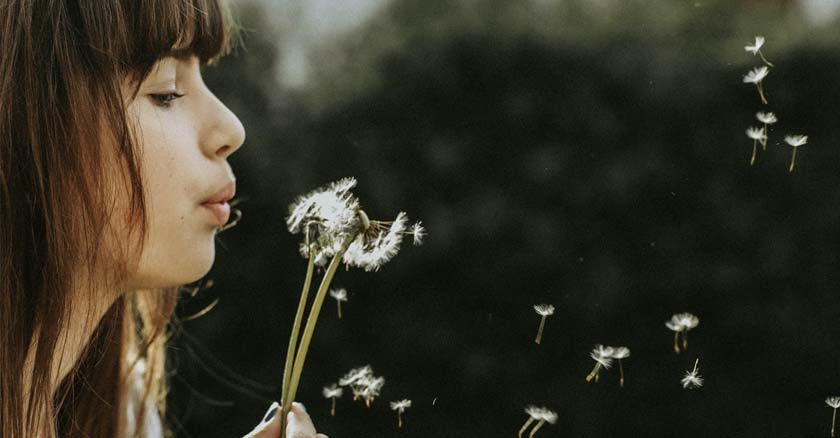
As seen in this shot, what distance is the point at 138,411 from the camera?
1.34 metres

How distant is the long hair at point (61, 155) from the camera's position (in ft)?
2.99

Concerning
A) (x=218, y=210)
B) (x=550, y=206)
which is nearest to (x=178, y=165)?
(x=218, y=210)

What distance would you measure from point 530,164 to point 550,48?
8.0 inches

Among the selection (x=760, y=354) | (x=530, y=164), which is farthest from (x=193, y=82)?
(x=760, y=354)

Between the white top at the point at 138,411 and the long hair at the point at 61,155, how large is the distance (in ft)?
1.12

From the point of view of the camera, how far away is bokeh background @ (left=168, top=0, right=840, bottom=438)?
5.00ft

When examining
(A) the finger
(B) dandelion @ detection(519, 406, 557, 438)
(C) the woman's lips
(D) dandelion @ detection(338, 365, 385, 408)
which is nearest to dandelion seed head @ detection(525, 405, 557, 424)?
(B) dandelion @ detection(519, 406, 557, 438)

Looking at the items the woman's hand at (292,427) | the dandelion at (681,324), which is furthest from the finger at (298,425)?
the dandelion at (681,324)

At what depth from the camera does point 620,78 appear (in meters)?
1.61

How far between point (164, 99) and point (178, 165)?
2.8 inches

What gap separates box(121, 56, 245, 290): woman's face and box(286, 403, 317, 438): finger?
19 cm

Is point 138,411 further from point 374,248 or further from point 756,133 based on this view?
point 756,133

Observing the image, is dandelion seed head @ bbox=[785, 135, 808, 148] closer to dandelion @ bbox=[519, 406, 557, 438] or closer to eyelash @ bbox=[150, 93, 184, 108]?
dandelion @ bbox=[519, 406, 557, 438]

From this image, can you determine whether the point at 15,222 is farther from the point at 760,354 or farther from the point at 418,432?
the point at 760,354
